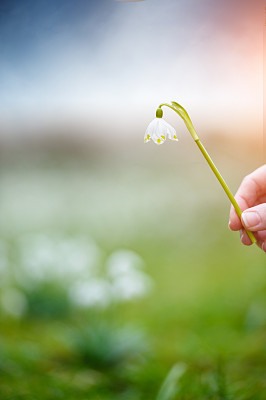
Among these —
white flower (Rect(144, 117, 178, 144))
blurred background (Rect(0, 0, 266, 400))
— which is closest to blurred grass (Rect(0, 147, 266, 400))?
blurred background (Rect(0, 0, 266, 400))

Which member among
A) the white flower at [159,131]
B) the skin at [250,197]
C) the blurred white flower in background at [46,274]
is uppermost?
the blurred white flower in background at [46,274]

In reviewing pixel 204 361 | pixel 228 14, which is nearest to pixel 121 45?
pixel 228 14

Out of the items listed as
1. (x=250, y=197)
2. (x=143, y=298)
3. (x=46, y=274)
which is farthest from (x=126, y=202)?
(x=250, y=197)

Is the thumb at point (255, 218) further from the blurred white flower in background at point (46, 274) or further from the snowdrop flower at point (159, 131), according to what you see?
the blurred white flower in background at point (46, 274)

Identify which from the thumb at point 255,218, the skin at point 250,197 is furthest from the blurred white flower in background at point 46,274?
the thumb at point 255,218

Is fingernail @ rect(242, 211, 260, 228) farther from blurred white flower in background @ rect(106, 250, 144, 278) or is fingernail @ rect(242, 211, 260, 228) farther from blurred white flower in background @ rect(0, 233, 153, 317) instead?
blurred white flower in background @ rect(0, 233, 153, 317)

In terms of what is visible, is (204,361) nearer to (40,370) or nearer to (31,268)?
(40,370)
